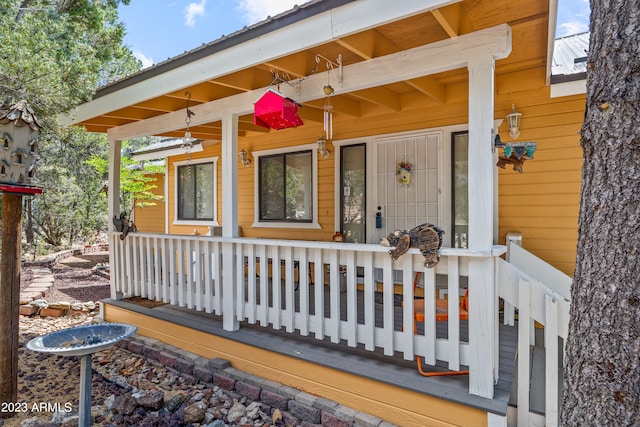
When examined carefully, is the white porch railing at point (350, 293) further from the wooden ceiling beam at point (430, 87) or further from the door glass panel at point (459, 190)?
the wooden ceiling beam at point (430, 87)

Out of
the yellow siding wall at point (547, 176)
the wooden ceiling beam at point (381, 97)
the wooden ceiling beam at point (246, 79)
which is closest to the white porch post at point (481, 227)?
the wooden ceiling beam at point (381, 97)

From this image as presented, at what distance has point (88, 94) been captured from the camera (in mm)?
4691

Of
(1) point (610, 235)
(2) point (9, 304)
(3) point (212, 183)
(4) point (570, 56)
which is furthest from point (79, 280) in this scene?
(4) point (570, 56)

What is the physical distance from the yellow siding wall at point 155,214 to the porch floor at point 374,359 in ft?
21.1

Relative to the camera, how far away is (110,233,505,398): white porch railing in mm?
2412

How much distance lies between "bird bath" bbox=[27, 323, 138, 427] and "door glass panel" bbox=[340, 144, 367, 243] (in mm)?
3156

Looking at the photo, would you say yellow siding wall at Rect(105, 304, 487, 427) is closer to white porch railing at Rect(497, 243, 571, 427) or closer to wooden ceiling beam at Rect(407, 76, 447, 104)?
white porch railing at Rect(497, 243, 571, 427)

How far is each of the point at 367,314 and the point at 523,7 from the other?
2366mm

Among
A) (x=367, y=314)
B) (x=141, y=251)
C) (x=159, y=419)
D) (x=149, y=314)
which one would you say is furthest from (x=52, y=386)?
(x=367, y=314)

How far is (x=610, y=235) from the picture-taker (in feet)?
4.00

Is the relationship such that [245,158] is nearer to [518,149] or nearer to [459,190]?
[459,190]

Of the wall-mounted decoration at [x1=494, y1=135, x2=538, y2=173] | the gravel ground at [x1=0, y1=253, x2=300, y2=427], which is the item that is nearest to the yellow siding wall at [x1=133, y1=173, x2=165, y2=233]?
the gravel ground at [x1=0, y1=253, x2=300, y2=427]

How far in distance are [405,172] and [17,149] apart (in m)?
4.05

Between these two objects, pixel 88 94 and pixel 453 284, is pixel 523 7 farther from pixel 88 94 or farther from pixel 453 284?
pixel 88 94
